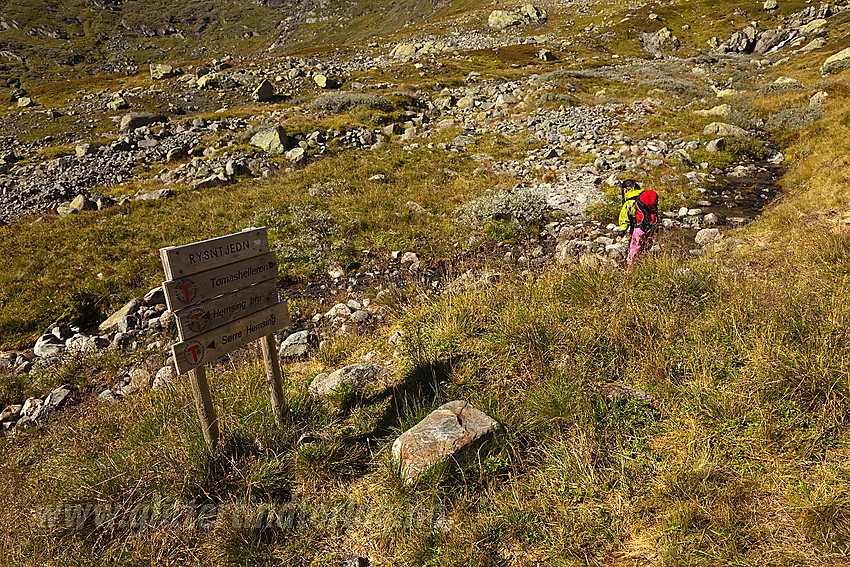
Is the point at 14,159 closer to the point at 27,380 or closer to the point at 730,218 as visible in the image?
the point at 27,380

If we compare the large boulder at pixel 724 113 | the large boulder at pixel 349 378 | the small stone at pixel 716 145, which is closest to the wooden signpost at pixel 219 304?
the large boulder at pixel 349 378

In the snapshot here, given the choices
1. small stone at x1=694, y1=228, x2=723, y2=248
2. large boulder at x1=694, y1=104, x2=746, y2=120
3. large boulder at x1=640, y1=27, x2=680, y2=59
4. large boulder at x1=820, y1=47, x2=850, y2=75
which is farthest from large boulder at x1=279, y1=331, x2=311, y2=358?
large boulder at x1=640, y1=27, x2=680, y2=59

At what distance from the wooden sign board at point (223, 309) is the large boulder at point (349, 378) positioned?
5.00 ft

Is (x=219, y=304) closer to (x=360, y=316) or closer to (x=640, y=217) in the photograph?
(x=360, y=316)

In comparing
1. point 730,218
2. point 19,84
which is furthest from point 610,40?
point 19,84

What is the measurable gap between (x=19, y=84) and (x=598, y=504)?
167 meters

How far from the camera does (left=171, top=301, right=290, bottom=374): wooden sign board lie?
3383mm

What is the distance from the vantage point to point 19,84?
363 ft

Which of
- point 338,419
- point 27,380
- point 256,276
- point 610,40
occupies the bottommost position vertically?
point 27,380

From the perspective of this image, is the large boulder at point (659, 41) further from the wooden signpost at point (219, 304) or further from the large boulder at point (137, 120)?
the wooden signpost at point (219, 304)

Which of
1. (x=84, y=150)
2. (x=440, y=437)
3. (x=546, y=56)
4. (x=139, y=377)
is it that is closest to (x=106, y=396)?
(x=139, y=377)

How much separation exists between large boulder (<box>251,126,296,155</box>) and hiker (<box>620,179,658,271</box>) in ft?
56.4

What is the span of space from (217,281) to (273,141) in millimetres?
19270

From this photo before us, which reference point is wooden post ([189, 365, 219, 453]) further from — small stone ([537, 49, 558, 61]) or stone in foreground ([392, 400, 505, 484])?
small stone ([537, 49, 558, 61])
